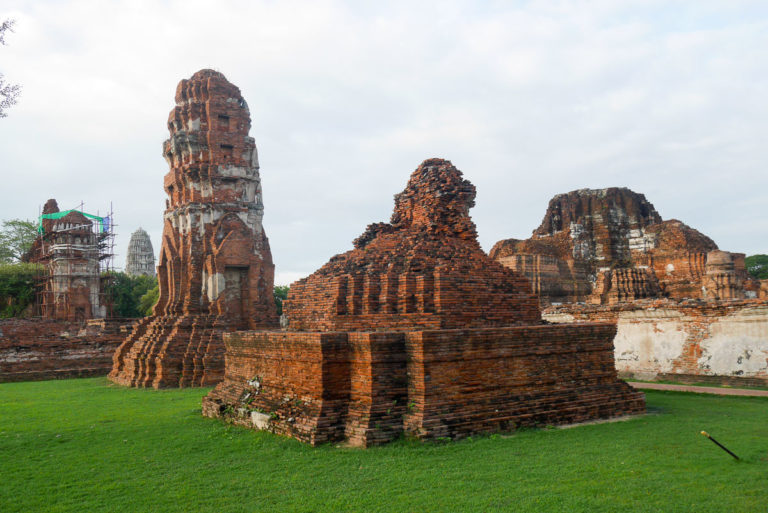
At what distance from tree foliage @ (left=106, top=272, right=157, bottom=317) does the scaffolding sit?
368cm

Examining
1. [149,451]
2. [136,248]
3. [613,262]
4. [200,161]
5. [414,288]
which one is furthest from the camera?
[136,248]

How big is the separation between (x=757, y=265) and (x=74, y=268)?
5329cm

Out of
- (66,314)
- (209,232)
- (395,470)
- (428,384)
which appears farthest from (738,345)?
(66,314)

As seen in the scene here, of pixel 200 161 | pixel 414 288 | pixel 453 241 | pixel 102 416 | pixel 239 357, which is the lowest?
pixel 102 416

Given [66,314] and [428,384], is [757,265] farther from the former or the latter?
[428,384]

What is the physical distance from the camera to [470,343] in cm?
698

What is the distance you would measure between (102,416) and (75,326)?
15.1m

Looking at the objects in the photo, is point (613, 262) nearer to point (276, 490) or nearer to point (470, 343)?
point (470, 343)

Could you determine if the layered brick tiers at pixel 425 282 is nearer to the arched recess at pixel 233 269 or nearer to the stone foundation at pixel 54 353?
the arched recess at pixel 233 269

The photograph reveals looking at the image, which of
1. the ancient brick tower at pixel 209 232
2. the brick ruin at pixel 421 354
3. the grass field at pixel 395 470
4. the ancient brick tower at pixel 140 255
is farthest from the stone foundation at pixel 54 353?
the ancient brick tower at pixel 140 255

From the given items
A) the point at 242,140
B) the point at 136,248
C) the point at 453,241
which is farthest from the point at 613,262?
the point at 136,248

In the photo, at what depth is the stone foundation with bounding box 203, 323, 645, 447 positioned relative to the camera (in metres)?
6.65

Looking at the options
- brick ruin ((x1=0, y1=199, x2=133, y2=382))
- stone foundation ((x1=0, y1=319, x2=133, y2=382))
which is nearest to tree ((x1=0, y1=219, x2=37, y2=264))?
brick ruin ((x1=0, y1=199, x2=133, y2=382))

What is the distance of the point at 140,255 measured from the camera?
62.5 meters
